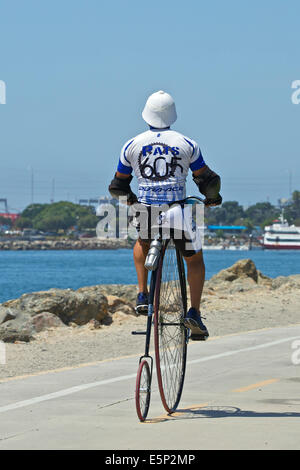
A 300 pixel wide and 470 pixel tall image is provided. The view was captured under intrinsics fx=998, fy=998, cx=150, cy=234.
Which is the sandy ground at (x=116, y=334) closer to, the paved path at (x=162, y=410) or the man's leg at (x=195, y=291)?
the paved path at (x=162, y=410)

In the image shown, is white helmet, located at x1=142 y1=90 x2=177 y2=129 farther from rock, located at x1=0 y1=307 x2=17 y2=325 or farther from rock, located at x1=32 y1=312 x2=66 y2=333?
rock, located at x1=0 y1=307 x2=17 y2=325

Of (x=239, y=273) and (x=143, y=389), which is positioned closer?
(x=143, y=389)

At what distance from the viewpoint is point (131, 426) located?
21.9 ft

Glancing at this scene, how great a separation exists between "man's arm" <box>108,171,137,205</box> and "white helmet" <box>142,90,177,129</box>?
477 mm

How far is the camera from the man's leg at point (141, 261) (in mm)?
7344

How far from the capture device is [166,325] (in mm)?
7426

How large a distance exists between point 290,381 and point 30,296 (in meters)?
10.8

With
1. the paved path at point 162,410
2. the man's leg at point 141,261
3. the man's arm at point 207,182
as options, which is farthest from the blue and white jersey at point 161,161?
the paved path at point 162,410

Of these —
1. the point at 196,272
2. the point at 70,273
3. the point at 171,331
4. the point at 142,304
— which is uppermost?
the point at 196,272

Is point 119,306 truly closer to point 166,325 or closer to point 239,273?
point 166,325

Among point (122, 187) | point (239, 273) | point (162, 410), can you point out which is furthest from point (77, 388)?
point (239, 273)

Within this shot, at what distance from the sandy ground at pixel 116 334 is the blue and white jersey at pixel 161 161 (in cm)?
429

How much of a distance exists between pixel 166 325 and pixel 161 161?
4.07 ft
